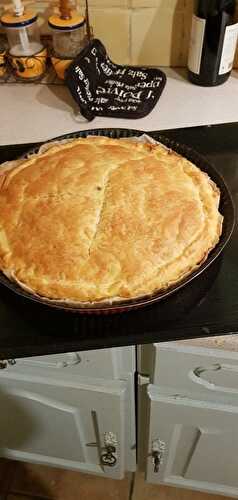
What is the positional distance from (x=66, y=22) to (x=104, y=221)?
0.53 meters

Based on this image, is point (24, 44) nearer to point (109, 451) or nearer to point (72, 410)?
point (72, 410)

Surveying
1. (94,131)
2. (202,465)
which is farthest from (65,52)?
(202,465)

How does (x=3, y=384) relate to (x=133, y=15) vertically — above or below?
below

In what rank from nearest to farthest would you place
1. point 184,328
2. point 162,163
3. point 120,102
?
point 184,328 < point 162,163 < point 120,102

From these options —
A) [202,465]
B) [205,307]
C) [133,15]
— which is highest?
[133,15]

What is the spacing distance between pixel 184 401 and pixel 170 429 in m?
0.13

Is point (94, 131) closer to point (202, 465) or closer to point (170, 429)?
point (170, 429)

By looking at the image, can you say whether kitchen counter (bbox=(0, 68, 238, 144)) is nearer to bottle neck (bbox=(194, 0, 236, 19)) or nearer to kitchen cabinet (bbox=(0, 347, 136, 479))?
bottle neck (bbox=(194, 0, 236, 19))

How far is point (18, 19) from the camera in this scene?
962 mm

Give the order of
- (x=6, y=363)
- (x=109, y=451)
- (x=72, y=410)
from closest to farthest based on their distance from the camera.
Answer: (x=6, y=363) < (x=72, y=410) < (x=109, y=451)

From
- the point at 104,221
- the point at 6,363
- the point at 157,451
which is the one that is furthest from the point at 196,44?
the point at 157,451

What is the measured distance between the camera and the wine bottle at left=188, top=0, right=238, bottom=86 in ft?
2.95

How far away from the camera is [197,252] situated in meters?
0.64

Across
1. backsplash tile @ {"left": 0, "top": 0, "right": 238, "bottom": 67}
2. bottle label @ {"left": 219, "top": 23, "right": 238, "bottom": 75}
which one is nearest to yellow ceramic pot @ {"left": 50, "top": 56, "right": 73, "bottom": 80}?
backsplash tile @ {"left": 0, "top": 0, "right": 238, "bottom": 67}
